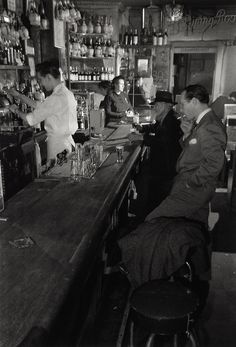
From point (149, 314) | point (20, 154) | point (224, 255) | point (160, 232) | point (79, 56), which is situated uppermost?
point (79, 56)

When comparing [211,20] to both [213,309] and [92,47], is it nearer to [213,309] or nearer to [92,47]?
[92,47]

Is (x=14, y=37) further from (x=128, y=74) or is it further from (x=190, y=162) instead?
(x=128, y=74)

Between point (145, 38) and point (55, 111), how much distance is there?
636 cm

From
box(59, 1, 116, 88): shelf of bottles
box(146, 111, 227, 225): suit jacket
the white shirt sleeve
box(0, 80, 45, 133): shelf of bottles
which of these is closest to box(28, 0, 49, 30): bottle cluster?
box(0, 80, 45, 133): shelf of bottles

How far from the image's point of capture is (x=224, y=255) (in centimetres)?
380

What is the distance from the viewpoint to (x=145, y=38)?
369 inches

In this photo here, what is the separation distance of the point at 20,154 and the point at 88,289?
1.08 meters

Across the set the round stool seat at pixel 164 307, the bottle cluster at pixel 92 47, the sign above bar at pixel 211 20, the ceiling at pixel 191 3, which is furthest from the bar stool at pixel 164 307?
the sign above bar at pixel 211 20

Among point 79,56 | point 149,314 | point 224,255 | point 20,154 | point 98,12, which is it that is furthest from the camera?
point 98,12

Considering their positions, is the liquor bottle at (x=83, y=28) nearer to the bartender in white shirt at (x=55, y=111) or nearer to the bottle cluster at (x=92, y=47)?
the bottle cluster at (x=92, y=47)

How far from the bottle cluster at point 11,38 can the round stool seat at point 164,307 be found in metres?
3.99

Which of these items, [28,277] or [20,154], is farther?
[20,154]

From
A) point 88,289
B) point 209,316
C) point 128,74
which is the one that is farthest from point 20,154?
point 128,74

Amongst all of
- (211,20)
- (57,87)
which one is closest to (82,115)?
(57,87)
